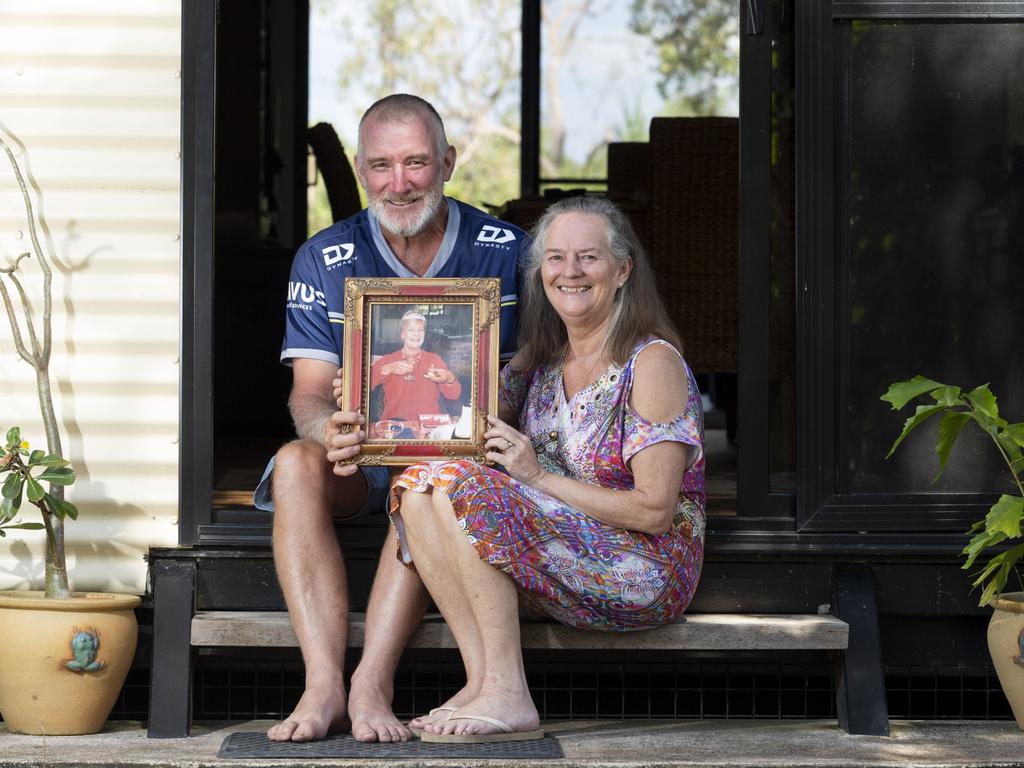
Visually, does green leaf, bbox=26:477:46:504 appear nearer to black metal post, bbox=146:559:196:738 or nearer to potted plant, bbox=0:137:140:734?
potted plant, bbox=0:137:140:734

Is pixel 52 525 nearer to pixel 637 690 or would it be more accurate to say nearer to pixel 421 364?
pixel 421 364

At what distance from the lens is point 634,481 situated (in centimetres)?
315

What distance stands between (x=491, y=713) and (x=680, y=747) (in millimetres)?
442

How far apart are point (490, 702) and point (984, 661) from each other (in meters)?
1.31

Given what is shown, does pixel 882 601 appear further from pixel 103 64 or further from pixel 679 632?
pixel 103 64

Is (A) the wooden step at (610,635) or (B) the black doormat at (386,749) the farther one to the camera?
(A) the wooden step at (610,635)

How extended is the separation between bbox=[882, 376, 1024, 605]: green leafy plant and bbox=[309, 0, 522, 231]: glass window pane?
1183cm

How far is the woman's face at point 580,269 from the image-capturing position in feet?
10.6

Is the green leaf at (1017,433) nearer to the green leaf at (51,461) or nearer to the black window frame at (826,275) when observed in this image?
the black window frame at (826,275)

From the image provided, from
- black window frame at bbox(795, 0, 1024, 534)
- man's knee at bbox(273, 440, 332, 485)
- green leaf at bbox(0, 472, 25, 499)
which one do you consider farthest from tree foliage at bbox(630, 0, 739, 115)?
green leaf at bbox(0, 472, 25, 499)

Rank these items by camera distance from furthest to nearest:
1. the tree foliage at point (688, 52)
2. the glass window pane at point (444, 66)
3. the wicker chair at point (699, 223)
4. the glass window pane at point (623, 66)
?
the glass window pane at point (444, 66) → the tree foliage at point (688, 52) → the glass window pane at point (623, 66) → the wicker chair at point (699, 223)

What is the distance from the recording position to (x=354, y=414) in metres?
3.16

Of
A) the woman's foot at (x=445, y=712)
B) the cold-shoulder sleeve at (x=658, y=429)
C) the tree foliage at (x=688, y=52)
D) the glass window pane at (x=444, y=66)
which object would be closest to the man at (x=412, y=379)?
the cold-shoulder sleeve at (x=658, y=429)

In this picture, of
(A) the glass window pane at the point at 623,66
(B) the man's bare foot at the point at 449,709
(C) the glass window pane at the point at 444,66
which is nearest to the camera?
(B) the man's bare foot at the point at 449,709
